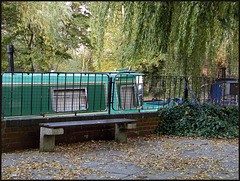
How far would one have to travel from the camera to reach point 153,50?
20.7 ft

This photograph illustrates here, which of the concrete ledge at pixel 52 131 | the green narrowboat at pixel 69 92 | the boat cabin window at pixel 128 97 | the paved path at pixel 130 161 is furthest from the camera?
the boat cabin window at pixel 128 97

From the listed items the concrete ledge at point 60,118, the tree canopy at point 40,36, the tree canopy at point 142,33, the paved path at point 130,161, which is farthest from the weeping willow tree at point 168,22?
the tree canopy at point 40,36

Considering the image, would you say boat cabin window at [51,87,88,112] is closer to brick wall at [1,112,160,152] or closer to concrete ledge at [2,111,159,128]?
concrete ledge at [2,111,159,128]

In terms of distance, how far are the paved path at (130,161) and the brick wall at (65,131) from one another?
0.67 ft

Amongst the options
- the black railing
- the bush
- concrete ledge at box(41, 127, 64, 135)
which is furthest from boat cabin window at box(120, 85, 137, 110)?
concrete ledge at box(41, 127, 64, 135)

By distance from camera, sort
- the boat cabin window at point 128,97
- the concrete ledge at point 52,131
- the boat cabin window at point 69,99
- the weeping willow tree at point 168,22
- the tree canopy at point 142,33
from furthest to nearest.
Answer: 1. the boat cabin window at point 128,97
2. the boat cabin window at point 69,99
3. the concrete ledge at point 52,131
4. the tree canopy at point 142,33
5. the weeping willow tree at point 168,22

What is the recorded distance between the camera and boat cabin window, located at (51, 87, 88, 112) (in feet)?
23.3

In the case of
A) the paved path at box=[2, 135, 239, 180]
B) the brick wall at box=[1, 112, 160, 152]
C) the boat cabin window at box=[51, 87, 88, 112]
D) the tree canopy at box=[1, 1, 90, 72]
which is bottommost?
the paved path at box=[2, 135, 239, 180]

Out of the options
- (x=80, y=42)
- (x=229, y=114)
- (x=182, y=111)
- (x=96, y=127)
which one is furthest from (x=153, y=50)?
(x=80, y=42)

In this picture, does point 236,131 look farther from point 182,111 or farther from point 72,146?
point 72,146

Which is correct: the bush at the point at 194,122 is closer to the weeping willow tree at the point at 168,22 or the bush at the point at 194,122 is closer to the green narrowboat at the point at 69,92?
the green narrowboat at the point at 69,92

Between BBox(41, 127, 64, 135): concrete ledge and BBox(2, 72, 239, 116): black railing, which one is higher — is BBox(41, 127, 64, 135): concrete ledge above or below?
below

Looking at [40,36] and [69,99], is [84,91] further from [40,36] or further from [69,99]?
[40,36]

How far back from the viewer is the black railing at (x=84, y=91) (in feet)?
21.6
